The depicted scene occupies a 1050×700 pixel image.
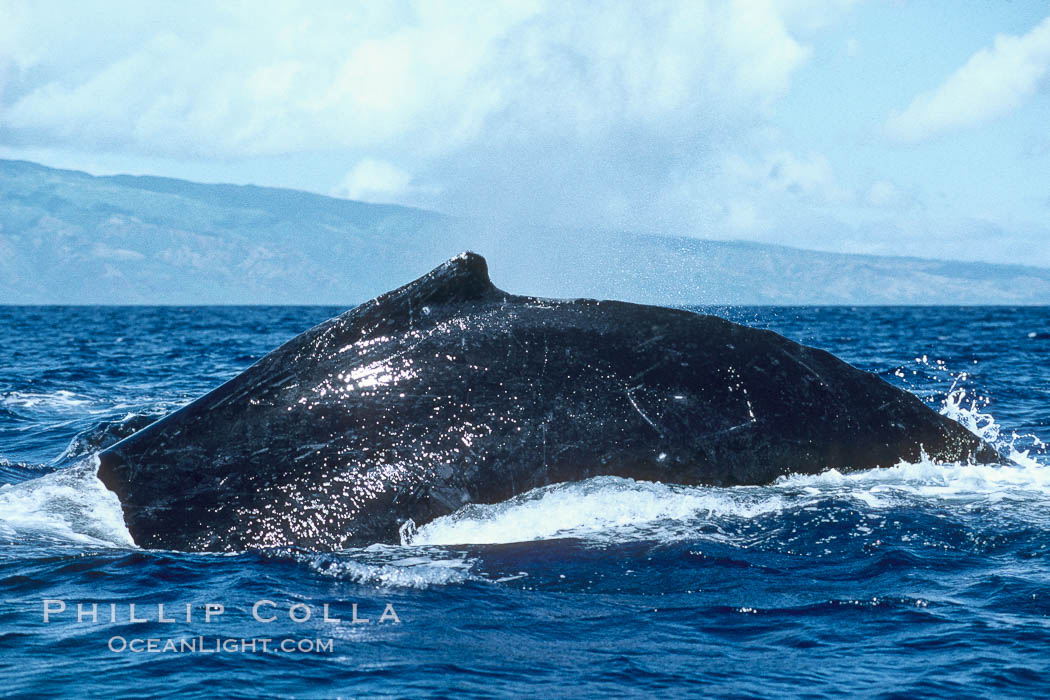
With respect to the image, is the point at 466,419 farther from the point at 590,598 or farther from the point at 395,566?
the point at 590,598

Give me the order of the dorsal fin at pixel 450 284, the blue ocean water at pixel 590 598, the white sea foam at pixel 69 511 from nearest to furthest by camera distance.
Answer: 1. the blue ocean water at pixel 590 598
2. the white sea foam at pixel 69 511
3. the dorsal fin at pixel 450 284

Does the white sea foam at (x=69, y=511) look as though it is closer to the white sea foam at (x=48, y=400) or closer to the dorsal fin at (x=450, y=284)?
the dorsal fin at (x=450, y=284)

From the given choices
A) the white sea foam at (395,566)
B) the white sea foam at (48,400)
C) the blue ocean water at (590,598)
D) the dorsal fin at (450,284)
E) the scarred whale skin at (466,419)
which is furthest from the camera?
the white sea foam at (48,400)

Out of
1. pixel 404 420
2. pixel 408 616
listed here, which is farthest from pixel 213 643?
pixel 404 420

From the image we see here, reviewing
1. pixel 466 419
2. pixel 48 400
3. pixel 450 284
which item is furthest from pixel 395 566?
pixel 48 400

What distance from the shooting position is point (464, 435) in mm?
6613

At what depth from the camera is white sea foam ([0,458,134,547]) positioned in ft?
21.5

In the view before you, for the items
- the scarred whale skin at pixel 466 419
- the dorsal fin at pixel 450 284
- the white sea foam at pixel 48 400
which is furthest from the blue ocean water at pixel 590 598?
the white sea foam at pixel 48 400

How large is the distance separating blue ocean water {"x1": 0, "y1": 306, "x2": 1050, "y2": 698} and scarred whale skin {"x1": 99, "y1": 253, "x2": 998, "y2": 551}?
0.19 m

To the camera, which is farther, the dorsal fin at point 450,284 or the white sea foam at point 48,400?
the white sea foam at point 48,400

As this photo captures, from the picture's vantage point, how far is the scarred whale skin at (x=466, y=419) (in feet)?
21.0

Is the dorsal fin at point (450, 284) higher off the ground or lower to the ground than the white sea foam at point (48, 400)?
higher

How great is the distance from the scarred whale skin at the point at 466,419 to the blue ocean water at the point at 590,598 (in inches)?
7.6

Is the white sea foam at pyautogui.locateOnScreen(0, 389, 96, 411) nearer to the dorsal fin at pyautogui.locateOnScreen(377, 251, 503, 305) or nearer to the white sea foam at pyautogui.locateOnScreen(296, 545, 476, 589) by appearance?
the dorsal fin at pyautogui.locateOnScreen(377, 251, 503, 305)
